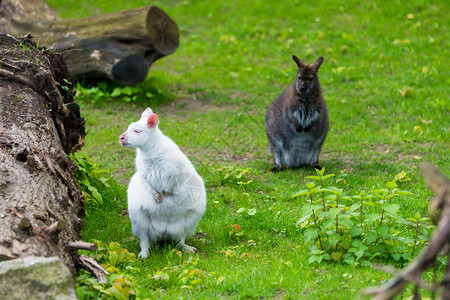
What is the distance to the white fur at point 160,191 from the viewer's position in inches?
177

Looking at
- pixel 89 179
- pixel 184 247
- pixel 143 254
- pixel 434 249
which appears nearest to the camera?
pixel 434 249

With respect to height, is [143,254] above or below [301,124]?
below

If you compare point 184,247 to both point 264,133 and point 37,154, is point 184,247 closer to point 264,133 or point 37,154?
point 37,154

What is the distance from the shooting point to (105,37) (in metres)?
8.90

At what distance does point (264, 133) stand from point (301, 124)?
1475mm

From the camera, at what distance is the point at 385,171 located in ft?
22.0

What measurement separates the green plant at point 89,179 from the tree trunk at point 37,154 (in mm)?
295

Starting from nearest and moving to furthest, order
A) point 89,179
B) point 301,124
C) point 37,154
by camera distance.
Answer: point 37,154 < point 89,179 < point 301,124

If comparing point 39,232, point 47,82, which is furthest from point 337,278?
point 47,82

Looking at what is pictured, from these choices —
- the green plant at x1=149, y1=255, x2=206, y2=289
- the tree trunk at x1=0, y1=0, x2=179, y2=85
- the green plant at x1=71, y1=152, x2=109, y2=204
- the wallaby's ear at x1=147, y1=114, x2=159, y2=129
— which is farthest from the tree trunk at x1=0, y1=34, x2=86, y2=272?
the tree trunk at x1=0, y1=0, x2=179, y2=85

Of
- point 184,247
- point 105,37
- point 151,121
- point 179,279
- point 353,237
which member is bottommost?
point 184,247

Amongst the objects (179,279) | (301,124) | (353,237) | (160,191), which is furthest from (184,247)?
(301,124)

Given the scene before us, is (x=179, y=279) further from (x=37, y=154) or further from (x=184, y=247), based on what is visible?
(x=37, y=154)

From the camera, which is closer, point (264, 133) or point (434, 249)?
point (434, 249)
